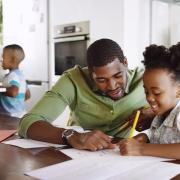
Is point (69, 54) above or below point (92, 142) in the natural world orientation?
above

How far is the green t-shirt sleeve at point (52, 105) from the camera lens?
1221mm

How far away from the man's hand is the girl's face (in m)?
0.18

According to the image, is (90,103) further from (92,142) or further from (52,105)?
(92,142)

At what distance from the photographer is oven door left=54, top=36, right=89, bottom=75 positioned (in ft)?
11.1

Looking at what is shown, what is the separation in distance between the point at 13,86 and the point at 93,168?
1.73m

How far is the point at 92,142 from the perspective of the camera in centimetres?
100

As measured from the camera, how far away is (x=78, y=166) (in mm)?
833

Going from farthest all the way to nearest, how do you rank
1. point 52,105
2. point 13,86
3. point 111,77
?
1. point 13,86
2. point 52,105
3. point 111,77

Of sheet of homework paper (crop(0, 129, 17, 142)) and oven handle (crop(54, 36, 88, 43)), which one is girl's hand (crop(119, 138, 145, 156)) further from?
oven handle (crop(54, 36, 88, 43))

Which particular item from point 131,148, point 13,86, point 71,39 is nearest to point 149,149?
point 131,148

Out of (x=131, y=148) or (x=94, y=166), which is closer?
(x=94, y=166)

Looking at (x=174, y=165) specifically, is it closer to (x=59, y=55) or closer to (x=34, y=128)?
(x=34, y=128)

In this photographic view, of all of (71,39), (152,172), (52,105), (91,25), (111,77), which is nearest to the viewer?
(152,172)

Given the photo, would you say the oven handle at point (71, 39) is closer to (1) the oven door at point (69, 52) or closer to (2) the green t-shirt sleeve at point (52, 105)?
(1) the oven door at point (69, 52)
